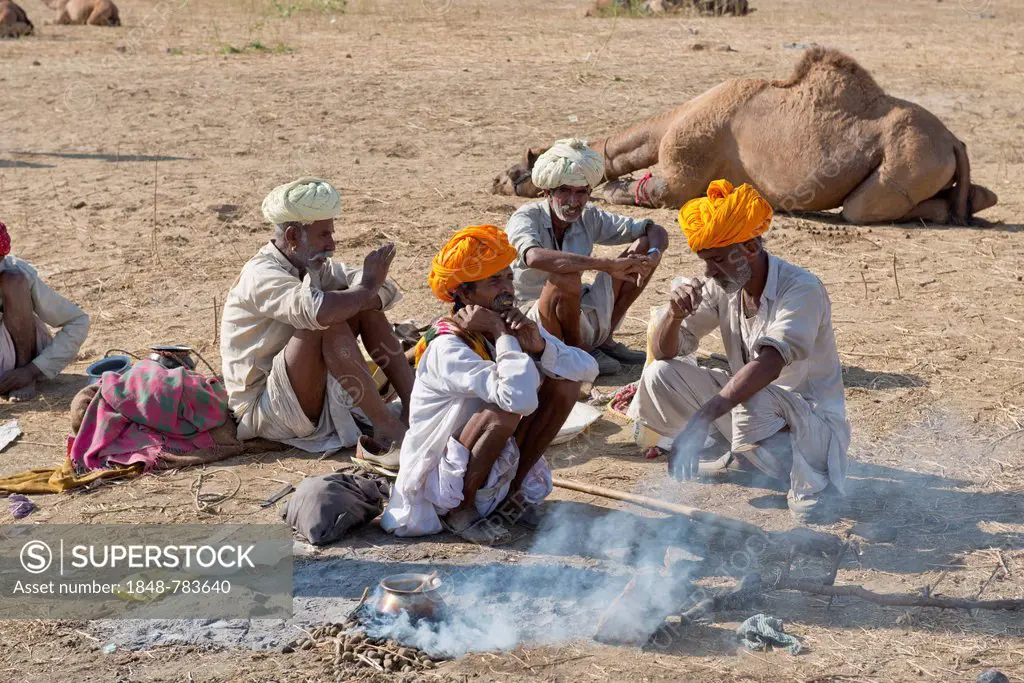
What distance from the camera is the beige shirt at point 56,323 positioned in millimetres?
6199

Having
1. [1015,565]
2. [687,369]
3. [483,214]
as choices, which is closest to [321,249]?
[687,369]

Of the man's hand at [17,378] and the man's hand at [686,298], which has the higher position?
the man's hand at [686,298]

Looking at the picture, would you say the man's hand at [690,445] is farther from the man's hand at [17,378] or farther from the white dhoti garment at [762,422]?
the man's hand at [17,378]

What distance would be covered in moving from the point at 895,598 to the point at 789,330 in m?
1.07

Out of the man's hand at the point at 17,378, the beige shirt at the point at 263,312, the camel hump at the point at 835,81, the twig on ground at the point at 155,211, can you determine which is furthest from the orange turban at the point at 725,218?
the twig on ground at the point at 155,211

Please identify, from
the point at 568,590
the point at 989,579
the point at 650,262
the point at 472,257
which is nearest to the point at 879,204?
the point at 650,262

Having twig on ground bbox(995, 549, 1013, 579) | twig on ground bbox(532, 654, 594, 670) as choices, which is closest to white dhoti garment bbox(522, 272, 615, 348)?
twig on ground bbox(995, 549, 1013, 579)

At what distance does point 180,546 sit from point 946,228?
608 centimetres

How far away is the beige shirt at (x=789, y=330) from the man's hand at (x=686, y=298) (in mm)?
254

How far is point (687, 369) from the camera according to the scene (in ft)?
16.2

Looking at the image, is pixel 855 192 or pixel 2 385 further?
pixel 855 192

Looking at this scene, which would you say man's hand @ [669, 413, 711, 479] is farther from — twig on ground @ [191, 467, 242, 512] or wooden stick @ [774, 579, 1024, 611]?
twig on ground @ [191, 467, 242, 512]

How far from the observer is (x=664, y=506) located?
4.75 metres

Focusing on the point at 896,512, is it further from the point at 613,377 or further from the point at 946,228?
the point at 946,228
